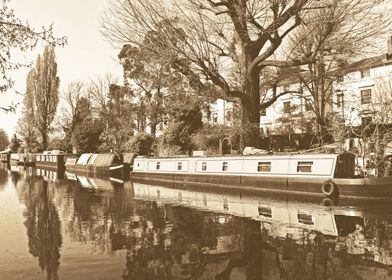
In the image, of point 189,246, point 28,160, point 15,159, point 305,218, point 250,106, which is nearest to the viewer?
point 189,246

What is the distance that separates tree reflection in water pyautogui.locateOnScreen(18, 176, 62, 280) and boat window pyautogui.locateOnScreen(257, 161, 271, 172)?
27.7ft

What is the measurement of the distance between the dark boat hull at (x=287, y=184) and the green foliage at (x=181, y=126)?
22.1 ft

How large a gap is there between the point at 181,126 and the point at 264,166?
13.6m

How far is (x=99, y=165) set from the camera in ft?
109

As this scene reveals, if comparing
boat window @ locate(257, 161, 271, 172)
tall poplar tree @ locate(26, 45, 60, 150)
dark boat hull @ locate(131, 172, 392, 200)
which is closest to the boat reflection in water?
dark boat hull @ locate(131, 172, 392, 200)

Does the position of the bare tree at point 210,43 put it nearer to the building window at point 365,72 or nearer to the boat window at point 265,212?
the boat window at point 265,212

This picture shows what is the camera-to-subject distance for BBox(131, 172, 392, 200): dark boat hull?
46.5 ft

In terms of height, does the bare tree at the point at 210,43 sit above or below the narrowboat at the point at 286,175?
above

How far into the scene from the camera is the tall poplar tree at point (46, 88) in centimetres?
5256

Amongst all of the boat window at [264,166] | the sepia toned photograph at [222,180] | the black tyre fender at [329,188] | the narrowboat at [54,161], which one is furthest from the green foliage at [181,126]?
the black tyre fender at [329,188]

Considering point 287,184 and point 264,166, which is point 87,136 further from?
point 287,184

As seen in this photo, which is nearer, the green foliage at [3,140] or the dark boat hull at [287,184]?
the dark boat hull at [287,184]

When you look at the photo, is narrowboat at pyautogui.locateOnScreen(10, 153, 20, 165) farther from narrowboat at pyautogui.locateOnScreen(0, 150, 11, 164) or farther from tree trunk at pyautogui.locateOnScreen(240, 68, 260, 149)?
tree trunk at pyautogui.locateOnScreen(240, 68, 260, 149)

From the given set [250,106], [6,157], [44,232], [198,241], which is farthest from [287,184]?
[6,157]
